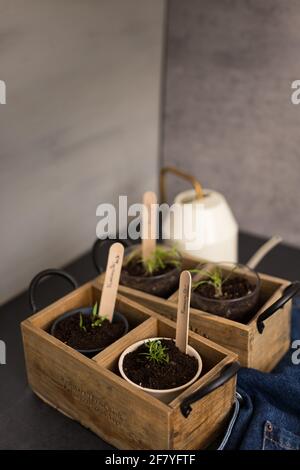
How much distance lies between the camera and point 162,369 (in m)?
0.79

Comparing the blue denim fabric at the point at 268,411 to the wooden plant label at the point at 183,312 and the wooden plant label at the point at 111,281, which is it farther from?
the wooden plant label at the point at 111,281

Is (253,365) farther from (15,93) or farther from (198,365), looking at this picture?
(15,93)

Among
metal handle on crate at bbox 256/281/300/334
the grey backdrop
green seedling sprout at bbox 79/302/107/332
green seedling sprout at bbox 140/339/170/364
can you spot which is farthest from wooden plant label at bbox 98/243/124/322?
the grey backdrop

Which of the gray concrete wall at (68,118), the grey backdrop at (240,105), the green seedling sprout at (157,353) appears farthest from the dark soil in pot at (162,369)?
the grey backdrop at (240,105)

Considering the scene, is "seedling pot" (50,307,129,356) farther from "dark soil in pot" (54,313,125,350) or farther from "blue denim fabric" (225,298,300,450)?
"blue denim fabric" (225,298,300,450)

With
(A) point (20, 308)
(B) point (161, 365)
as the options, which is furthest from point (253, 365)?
(A) point (20, 308)

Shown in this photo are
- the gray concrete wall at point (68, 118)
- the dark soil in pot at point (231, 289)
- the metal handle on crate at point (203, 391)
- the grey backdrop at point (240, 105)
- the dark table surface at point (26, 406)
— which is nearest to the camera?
the metal handle on crate at point (203, 391)

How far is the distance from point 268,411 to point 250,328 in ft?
0.38

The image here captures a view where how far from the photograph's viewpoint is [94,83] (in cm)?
123

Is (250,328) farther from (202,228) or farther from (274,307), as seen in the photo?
(202,228)

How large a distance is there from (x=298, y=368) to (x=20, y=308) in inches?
20.9

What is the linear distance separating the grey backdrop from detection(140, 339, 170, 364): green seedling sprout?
66 cm

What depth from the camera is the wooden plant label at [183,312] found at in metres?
0.80

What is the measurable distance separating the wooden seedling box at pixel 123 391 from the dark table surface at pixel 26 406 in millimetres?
17
